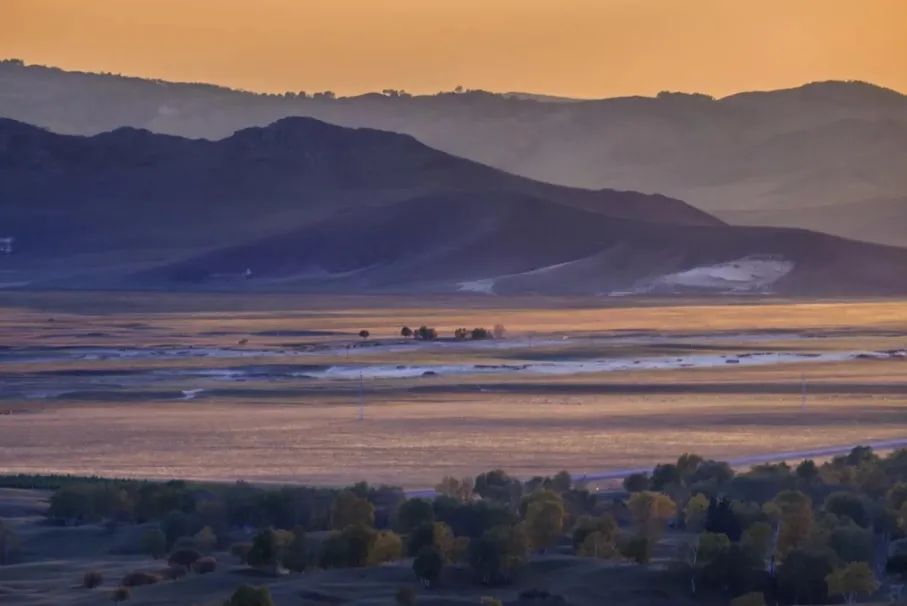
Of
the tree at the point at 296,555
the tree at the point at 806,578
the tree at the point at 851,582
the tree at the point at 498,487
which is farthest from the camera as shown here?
the tree at the point at 498,487

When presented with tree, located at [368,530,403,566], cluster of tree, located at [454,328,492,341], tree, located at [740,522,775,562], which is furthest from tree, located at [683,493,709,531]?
cluster of tree, located at [454,328,492,341]

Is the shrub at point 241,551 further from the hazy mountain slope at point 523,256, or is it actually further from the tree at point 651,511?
the hazy mountain slope at point 523,256

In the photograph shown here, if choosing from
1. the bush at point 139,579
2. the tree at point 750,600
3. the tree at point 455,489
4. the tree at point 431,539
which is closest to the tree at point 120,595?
the bush at point 139,579

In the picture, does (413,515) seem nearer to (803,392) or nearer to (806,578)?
(806,578)

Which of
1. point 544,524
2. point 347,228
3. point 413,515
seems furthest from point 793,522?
point 347,228

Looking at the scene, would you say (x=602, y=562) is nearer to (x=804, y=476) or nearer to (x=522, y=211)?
(x=804, y=476)

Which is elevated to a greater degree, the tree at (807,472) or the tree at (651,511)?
the tree at (807,472)
